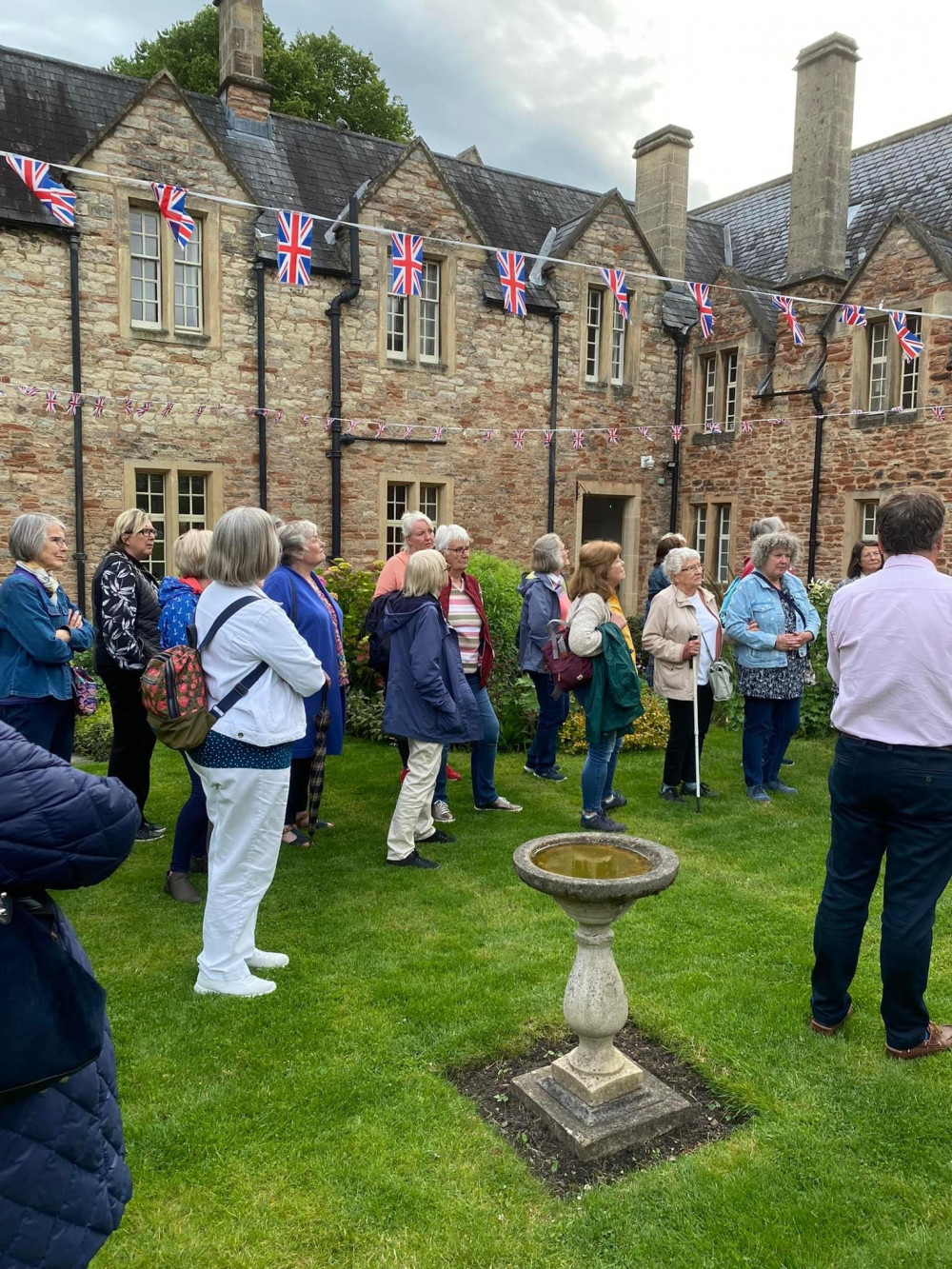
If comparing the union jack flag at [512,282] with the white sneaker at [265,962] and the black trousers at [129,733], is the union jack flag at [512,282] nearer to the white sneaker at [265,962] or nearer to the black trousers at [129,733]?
the black trousers at [129,733]

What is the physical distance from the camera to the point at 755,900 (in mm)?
5430

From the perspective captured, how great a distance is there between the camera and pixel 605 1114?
10.8 ft

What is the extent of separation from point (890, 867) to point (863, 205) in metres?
19.7

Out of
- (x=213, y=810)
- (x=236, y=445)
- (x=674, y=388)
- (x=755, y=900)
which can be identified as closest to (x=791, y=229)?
(x=674, y=388)

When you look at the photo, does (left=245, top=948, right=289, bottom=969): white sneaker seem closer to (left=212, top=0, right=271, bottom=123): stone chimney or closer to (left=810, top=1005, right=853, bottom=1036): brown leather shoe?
(left=810, top=1005, right=853, bottom=1036): brown leather shoe

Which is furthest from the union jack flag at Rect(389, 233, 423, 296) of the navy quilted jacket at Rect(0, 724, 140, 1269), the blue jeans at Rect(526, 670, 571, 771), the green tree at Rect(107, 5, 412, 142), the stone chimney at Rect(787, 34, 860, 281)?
the green tree at Rect(107, 5, 412, 142)

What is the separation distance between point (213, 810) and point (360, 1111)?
57.7 inches

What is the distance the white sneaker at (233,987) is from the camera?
4.20 m

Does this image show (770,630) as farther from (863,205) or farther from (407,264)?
(863,205)

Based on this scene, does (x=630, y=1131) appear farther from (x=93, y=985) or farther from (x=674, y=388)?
(x=674, y=388)

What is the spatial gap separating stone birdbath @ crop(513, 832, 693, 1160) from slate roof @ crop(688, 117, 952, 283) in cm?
1656

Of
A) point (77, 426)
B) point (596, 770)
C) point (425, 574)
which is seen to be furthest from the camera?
point (77, 426)

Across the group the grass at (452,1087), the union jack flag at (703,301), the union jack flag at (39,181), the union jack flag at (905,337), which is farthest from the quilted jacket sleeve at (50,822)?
the union jack flag at (905,337)

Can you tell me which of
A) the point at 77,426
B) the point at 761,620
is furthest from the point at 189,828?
the point at 77,426
